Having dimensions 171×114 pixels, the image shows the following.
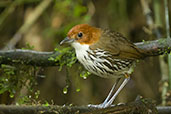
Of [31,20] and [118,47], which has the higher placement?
[31,20]

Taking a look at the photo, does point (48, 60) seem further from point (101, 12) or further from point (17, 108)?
point (101, 12)

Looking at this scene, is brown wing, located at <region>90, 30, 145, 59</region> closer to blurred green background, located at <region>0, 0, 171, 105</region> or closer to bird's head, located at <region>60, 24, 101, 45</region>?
bird's head, located at <region>60, 24, 101, 45</region>

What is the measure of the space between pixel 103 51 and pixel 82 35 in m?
0.27

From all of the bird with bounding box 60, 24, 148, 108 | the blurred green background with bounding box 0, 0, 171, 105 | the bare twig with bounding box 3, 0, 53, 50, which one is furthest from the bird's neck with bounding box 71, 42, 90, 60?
the bare twig with bounding box 3, 0, 53, 50

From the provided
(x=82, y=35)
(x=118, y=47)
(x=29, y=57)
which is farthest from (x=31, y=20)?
(x=118, y=47)

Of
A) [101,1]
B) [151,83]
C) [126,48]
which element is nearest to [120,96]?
[151,83]

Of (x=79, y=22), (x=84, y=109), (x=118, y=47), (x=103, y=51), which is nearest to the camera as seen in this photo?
(x=84, y=109)

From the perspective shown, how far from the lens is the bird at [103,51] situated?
293 centimetres

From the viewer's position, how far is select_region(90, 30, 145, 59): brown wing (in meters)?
3.01

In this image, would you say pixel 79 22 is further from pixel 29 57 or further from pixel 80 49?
pixel 80 49

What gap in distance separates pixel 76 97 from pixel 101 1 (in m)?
1.81

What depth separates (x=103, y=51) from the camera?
9.73 ft

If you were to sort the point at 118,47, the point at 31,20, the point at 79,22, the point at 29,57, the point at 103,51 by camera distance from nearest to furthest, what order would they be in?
the point at 103,51
the point at 118,47
the point at 29,57
the point at 79,22
the point at 31,20

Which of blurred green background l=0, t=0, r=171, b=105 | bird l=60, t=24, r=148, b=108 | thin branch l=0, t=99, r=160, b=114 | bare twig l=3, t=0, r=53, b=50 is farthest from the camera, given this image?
bare twig l=3, t=0, r=53, b=50
